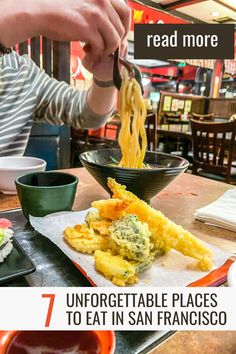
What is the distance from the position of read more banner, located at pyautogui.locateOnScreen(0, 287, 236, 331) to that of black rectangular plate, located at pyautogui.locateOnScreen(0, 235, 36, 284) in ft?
0.18

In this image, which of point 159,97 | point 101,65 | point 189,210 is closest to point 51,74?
point 101,65

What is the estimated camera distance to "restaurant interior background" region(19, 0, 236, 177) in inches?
91.2

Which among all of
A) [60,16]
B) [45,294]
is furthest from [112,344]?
[60,16]

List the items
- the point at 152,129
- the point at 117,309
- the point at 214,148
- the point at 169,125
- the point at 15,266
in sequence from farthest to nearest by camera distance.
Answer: the point at 169,125 < the point at 152,129 < the point at 214,148 < the point at 15,266 < the point at 117,309

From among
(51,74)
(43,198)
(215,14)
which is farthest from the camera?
(215,14)

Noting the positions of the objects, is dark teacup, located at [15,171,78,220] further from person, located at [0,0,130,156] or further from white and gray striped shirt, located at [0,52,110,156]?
white and gray striped shirt, located at [0,52,110,156]

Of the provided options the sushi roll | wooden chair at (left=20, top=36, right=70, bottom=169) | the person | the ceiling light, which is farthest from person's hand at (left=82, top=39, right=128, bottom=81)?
the ceiling light

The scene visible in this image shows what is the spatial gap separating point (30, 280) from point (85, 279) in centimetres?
10

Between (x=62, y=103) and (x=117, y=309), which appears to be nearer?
(x=117, y=309)

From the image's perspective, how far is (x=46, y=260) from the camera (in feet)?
2.04

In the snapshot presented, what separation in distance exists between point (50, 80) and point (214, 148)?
1785mm

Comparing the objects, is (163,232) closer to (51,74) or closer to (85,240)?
(85,240)

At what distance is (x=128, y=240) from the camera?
0.55m

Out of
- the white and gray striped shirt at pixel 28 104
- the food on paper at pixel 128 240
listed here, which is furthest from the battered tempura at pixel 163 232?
the white and gray striped shirt at pixel 28 104
